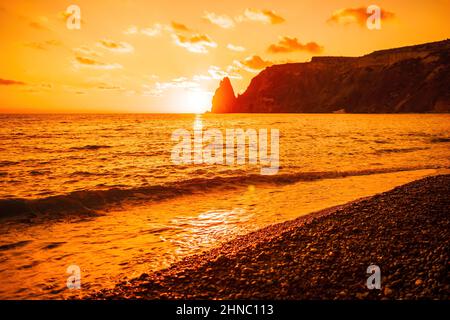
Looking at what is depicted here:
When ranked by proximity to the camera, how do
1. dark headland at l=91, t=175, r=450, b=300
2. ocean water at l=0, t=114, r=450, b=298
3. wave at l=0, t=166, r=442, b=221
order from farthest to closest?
wave at l=0, t=166, r=442, b=221 < ocean water at l=0, t=114, r=450, b=298 < dark headland at l=91, t=175, r=450, b=300

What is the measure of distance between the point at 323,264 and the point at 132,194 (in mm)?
10891

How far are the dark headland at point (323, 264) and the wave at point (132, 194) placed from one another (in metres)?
7.15

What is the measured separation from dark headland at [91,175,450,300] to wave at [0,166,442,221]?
7.15 metres

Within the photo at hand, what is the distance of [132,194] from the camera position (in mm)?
14867

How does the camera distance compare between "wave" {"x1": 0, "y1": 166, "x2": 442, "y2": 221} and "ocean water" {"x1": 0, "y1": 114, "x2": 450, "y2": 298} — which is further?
"wave" {"x1": 0, "y1": 166, "x2": 442, "y2": 221}

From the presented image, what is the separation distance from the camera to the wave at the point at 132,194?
12500 mm

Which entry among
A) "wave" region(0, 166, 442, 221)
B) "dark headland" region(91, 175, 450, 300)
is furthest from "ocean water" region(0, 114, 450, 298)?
"dark headland" region(91, 175, 450, 300)

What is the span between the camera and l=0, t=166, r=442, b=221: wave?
12.5 m

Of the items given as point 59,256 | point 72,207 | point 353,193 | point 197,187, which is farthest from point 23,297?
point 353,193

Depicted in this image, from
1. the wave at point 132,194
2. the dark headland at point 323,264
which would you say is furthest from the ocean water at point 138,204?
the dark headland at point 323,264

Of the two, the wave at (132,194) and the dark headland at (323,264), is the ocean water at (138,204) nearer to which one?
the wave at (132,194)

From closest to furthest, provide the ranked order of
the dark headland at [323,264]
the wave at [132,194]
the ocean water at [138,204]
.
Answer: the dark headland at [323,264], the ocean water at [138,204], the wave at [132,194]

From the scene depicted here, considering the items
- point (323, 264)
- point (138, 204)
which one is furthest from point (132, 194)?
point (323, 264)

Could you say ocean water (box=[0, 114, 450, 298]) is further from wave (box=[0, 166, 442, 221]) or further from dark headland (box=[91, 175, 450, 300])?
dark headland (box=[91, 175, 450, 300])
